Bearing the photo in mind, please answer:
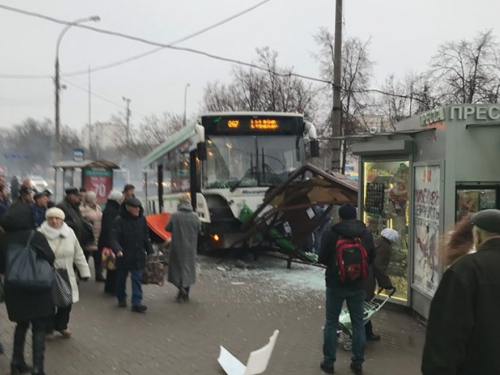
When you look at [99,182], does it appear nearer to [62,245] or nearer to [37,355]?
[62,245]

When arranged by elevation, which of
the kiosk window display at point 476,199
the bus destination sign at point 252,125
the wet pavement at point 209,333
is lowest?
the wet pavement at point 209,333

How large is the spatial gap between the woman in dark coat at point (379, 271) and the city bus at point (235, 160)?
17.7 ft

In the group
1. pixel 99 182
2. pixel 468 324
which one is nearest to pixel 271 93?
pixel 99 182

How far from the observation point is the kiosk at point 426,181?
651cm

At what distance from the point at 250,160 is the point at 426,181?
5614 millimetres

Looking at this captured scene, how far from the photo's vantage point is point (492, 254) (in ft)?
8.30

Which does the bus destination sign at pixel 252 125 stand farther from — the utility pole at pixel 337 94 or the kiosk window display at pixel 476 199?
the kiosk window display at pixel 476 199

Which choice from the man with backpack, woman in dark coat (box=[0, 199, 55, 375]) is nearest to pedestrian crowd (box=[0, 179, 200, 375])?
woman in dark coat (box=[0, 199, 55, 375])

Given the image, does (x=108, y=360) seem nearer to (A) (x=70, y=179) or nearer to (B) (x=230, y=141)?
(B) (x=230, y=141)

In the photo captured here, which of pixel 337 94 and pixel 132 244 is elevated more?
pixel 337 94

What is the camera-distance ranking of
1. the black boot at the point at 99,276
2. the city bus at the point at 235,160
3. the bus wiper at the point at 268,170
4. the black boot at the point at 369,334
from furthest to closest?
the bus wiper at the point at 268,170 → the city bus at the point at 235,160 → the black boot at the point at 99,276 → the black boot at the point at 369,334

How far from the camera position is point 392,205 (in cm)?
809

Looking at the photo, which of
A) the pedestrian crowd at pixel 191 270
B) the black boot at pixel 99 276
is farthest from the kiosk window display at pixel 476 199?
the black boot at pixel 99 276

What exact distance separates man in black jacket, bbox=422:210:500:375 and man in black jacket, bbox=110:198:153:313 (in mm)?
5710
